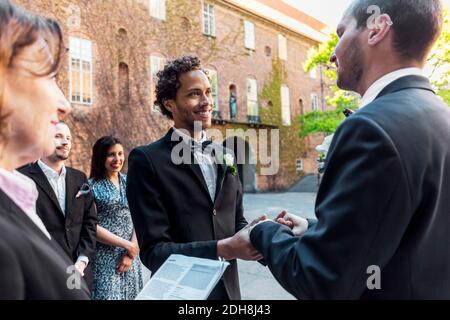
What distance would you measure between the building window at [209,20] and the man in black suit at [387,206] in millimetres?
17716

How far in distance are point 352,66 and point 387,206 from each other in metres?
0.64

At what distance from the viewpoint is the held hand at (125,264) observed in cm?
335

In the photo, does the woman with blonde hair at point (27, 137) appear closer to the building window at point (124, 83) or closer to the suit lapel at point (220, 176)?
the suit lapel at point (220, 176)

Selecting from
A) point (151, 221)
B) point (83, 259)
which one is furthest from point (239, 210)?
point (83, 259)

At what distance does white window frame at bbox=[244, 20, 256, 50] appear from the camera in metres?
20.2

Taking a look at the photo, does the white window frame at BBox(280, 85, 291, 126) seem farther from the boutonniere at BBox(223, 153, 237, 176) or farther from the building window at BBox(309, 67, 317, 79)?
the boutonniere at BBox(223, 153, 237, 176)

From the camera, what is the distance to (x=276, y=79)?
74.3 ft

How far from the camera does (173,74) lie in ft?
7.36

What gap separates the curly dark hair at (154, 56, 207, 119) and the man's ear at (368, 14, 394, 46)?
1.17 meters

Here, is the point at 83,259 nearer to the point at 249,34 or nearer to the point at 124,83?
the point at 124,83

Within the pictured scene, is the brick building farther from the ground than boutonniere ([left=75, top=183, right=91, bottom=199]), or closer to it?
farther from the ground

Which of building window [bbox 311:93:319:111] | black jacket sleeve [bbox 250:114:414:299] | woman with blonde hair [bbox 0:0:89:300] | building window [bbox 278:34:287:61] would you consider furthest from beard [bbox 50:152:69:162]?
building window [bbox 311:93:319:111]
